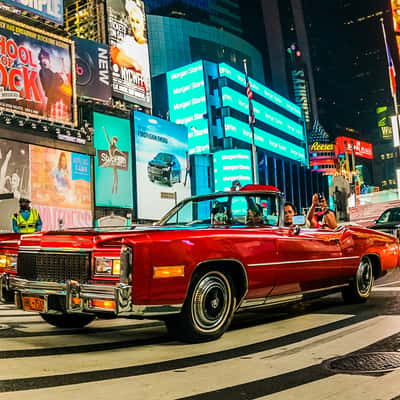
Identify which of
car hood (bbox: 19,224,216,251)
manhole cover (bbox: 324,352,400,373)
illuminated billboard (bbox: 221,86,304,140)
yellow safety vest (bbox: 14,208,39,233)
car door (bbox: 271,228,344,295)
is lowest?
manhole cover (bbox: 324,352,400,373)

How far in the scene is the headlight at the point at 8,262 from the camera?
5537 millimetres

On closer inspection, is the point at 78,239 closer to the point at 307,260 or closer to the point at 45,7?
the point at 307,260

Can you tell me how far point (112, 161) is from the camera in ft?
140

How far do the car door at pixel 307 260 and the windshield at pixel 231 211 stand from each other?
0.36m

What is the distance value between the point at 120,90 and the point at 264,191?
40.1m

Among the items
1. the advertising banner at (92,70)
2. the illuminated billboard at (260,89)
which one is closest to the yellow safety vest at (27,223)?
the advertising banner at (92,70)

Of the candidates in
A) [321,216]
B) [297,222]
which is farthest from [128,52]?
[297,222]

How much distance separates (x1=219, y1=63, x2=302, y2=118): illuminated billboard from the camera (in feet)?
244

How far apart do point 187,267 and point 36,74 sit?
3354cm

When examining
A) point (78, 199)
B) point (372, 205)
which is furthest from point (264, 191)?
point (372, 205)

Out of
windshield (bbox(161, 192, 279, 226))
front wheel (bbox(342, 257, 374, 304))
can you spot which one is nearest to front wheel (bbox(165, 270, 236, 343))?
windshield (bbox(161, 192, 279, 226))

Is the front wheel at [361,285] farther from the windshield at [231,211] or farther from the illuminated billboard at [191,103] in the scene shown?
the illuminated billboard at [191,103]

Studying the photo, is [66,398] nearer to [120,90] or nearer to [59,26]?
[59,26]

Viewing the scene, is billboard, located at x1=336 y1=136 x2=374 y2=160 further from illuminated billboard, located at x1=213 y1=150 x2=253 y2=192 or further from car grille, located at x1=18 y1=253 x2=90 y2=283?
car grille, located at x1=18 y1=253 x2=90 y2=283
